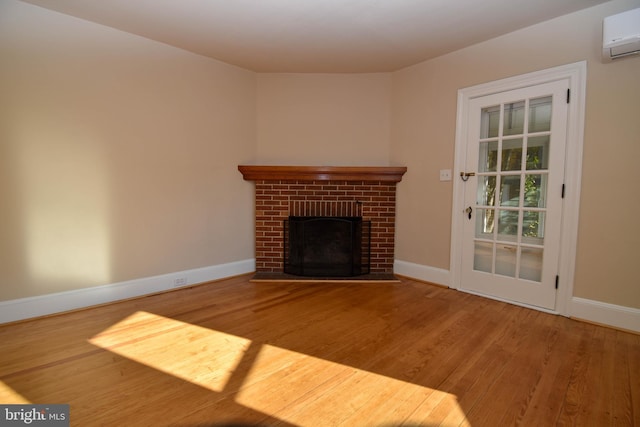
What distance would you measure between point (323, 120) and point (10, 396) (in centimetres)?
349

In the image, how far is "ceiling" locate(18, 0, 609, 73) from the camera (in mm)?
2357

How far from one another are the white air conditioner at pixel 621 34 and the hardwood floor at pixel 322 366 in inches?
79.4

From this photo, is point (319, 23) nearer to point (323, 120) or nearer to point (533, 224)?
point (323, 120)

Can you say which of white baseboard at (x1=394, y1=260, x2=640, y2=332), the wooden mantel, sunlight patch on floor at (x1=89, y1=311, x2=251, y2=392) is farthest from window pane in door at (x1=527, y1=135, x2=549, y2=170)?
sunlight patch on floor at (x1=89, y1=311, x2=251, y2=392)

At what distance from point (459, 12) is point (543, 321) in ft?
8.30

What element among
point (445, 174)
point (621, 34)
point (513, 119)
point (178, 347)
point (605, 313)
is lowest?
point (178, 347)

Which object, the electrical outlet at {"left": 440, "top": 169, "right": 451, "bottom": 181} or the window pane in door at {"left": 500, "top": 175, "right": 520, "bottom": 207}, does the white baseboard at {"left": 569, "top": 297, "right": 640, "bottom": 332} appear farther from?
the electrical outlet at {"left": 440, "top": 169, "right": 451, "bottom": 181}

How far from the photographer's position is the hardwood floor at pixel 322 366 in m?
1.42

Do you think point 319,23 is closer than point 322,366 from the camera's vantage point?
No

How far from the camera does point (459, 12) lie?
2.44m

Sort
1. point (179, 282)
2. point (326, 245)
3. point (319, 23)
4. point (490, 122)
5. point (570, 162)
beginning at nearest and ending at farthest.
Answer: point (570, 162) → point (319, 23) → point (490, 122) → point (179, 282) → point (326, 245)

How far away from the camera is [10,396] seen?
149 cm

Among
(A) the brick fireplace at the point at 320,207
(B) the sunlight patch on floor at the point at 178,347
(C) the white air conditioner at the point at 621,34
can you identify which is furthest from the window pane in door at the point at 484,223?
(B) the sunlight patch on floor at the point at 178,347

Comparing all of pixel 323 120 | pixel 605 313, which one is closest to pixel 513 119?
pixel 605 313
